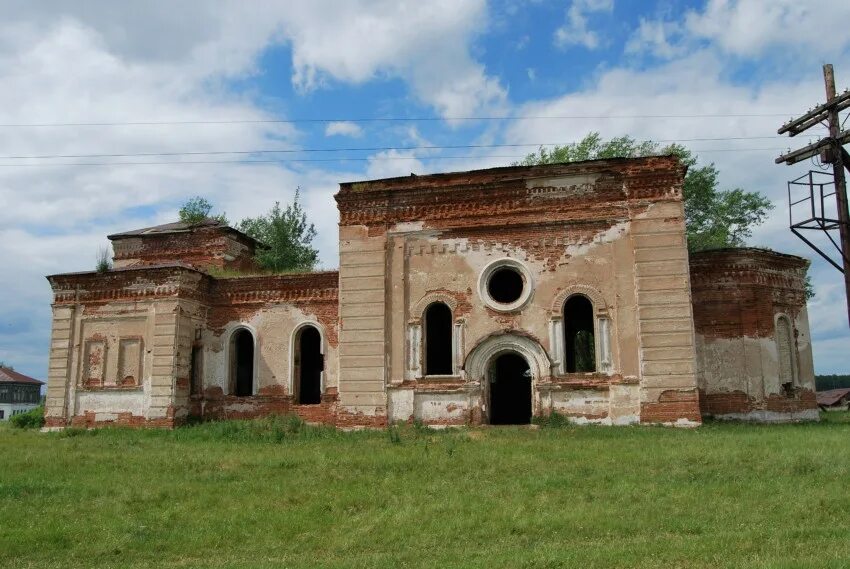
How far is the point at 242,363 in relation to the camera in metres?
23.8

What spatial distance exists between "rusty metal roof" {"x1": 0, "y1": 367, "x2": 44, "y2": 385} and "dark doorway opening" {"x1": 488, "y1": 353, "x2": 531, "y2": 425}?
58439 mm

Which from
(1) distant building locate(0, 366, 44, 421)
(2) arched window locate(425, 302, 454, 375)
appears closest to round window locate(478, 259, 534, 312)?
(2) arched window locate(425, 302, 454, 375)

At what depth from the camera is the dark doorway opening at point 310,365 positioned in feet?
74.4

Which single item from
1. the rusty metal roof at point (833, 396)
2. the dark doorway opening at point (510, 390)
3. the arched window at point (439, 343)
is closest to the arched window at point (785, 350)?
the dark doorway opening at point (510, 390)

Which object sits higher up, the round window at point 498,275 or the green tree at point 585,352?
the round window at point 498,275

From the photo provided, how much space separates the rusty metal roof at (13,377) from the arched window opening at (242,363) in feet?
173

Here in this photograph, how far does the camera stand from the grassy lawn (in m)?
8.17

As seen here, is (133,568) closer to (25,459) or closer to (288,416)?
(25,459)

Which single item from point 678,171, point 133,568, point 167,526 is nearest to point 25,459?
point 167,526

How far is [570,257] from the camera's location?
61.9 ft

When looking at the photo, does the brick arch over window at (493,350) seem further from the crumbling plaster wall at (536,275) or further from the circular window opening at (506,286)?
the circular window opening at (506,286)

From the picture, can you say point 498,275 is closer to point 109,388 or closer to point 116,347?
point 116,347

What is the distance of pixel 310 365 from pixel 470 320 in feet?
22.4

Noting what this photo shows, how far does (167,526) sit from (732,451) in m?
9.54
